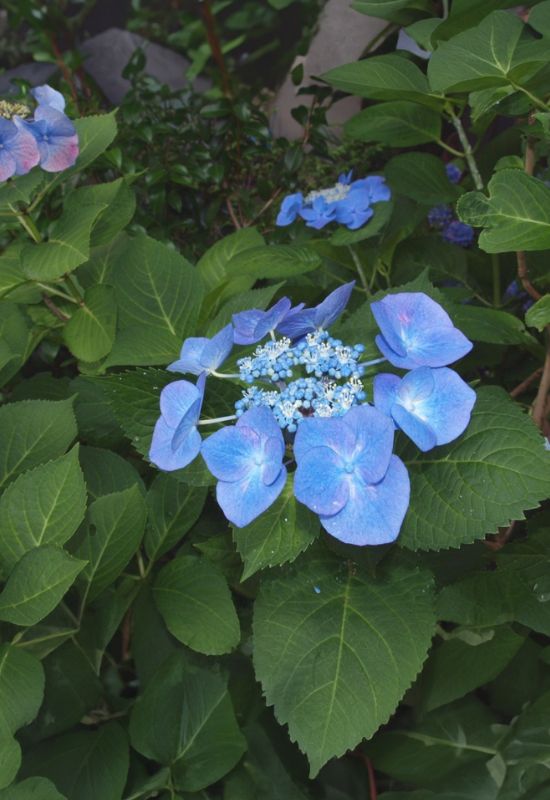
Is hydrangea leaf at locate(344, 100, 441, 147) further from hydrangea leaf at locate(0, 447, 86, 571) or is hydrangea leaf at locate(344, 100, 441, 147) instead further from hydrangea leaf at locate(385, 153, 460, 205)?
hydrangea leaf at locate(0, 447, 86, 571)

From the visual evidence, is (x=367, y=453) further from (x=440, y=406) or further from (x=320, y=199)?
(x=320, y=199)

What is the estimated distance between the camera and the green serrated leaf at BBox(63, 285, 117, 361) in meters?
Answer: 1.11

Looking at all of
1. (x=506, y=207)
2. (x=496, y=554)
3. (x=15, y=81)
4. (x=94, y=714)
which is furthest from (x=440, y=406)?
(x=15, y=81)

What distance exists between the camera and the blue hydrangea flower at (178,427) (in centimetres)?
72

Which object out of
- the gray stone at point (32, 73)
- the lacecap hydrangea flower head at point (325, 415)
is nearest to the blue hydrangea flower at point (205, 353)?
the lacecap hydrangea flower head at point (325, 415)

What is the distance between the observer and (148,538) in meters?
1.08

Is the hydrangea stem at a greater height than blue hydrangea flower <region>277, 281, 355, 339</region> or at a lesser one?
lesser

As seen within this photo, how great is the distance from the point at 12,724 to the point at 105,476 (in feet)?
1.18

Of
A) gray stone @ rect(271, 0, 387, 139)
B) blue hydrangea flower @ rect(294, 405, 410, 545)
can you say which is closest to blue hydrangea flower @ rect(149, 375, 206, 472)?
blue hydrangea flower @ rect(294, 405, 410, 545)

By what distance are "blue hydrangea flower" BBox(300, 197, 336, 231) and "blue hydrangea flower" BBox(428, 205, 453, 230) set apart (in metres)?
0.44

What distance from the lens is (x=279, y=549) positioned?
737 millimetres

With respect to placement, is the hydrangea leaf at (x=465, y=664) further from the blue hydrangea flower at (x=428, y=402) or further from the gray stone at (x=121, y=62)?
the gray stone at (x=121, y=62)

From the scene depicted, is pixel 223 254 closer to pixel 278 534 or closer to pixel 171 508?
pixel 171 508

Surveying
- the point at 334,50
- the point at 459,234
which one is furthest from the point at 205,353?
the point at 334,50
